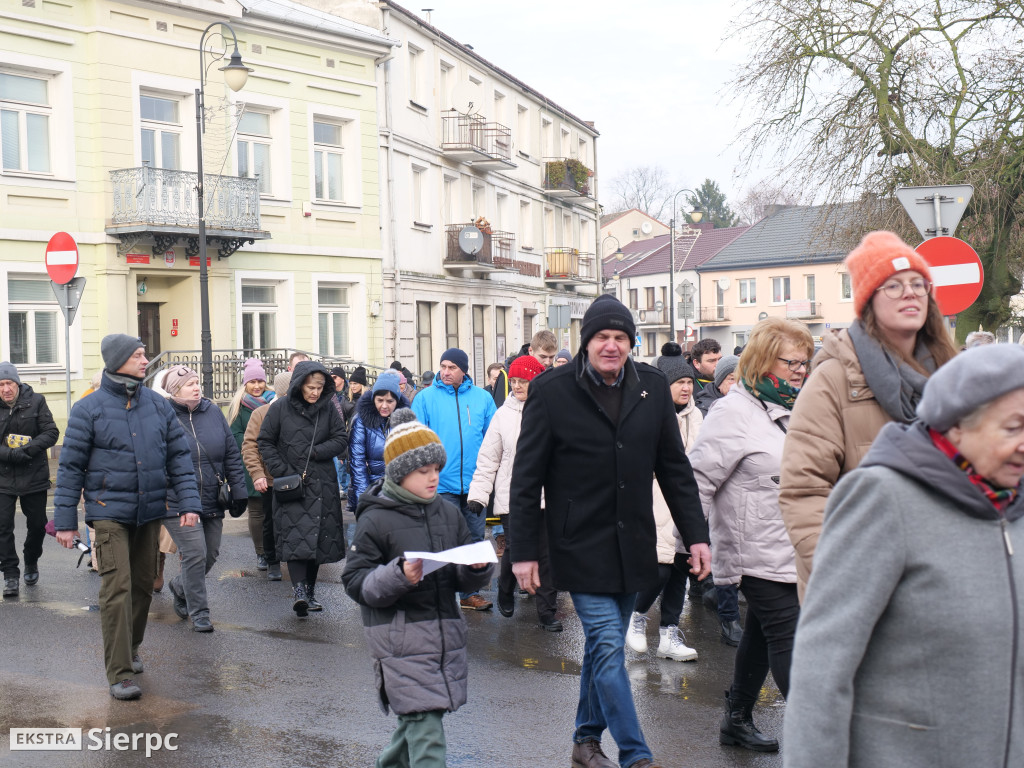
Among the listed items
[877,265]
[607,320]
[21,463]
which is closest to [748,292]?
[21,463]

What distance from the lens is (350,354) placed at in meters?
28.9

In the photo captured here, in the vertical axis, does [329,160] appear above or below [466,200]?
above

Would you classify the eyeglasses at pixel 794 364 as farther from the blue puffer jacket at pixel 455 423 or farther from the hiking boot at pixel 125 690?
the blue puffer jacket at pixel 455 423

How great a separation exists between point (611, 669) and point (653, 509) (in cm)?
131

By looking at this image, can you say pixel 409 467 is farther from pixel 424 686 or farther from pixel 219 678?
pixel 219 678

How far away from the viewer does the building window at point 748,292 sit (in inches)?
2763

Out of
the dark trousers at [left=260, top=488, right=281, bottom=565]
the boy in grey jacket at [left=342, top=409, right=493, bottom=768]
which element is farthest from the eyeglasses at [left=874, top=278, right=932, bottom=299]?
the dark trousers at [left=260, top=488, right=281, bottom=565]

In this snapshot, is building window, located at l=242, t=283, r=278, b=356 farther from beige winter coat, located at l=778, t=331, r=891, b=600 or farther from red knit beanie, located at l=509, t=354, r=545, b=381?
beige winter coat, located at l=778, t=331, r=891, b=600

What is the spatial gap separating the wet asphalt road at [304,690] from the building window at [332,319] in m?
19.0

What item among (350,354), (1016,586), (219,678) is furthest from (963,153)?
(1016,586)

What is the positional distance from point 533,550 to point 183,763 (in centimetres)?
198

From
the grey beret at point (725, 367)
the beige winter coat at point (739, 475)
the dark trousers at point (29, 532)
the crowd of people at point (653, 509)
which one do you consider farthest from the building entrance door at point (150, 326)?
the beige winter coat at point (739, 475)

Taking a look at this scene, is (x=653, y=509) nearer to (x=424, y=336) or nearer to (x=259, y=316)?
(x=259, y=316)

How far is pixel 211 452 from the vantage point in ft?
30.1
